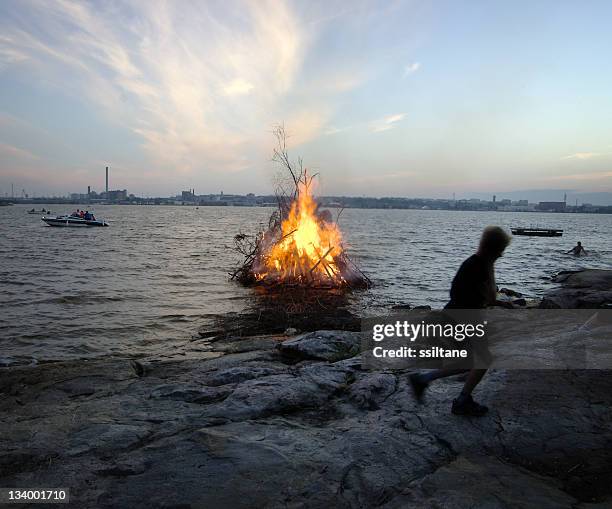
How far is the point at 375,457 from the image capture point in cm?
383

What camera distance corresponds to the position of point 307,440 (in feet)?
13.5

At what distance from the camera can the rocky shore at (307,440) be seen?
3.33 m

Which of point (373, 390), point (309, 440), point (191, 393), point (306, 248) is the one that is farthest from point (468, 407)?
point (306, 248)

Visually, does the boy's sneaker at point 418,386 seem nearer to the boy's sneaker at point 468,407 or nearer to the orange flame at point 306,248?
the boy's sneaker at point 468,407

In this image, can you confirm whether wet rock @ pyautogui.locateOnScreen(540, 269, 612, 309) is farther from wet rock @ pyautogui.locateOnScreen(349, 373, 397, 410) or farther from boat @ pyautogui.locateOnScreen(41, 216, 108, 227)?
boat @ pyautogui.locateOnScreen(41, 216, 108, 227)

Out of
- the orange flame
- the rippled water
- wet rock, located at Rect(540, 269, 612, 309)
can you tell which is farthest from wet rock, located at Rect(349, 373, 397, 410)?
the orange flame

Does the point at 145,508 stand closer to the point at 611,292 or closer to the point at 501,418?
the point at 501,418

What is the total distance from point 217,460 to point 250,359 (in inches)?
137

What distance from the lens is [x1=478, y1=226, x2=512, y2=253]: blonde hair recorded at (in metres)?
4.38

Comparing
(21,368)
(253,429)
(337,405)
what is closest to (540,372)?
(337,405)

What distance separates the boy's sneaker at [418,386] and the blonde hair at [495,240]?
1.72 metres

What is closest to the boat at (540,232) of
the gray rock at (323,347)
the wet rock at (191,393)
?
the gray rock at (323,347)

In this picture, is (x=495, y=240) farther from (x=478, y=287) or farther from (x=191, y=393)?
(x=191, y=393)

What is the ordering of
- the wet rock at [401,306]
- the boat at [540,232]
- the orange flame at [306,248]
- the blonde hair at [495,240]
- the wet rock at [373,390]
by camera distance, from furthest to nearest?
the boat at [540,232], the orange flame at [306,248], the wet rock at [401,306], the wet rock at [373,390], the blonde hair at [495,240]
